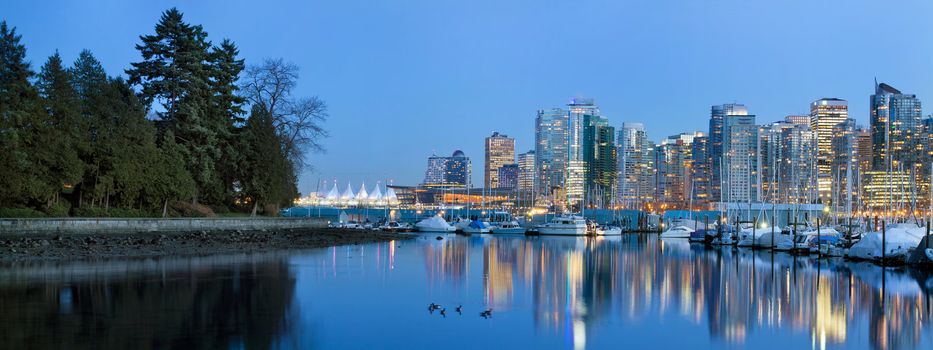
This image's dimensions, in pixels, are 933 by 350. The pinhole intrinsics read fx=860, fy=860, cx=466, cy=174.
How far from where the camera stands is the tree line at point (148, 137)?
44469mm

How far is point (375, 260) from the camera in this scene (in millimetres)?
47156

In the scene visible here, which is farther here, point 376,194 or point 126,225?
point 376,194

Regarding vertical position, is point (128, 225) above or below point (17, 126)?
below

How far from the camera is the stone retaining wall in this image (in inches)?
1676

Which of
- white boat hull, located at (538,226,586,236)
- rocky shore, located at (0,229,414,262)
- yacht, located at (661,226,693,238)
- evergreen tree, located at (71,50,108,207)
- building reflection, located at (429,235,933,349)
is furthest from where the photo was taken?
white boat hull, located at (538,226,586,236)

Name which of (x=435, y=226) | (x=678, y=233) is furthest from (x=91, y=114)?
(x=678, y=233)

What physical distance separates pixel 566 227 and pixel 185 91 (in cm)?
4713

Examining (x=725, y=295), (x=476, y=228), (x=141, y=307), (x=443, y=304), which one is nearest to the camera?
(x=141, y=307)

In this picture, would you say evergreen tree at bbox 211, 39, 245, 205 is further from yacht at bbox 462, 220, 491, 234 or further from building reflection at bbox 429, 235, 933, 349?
yacht at bbox 462, 220, 491, 234

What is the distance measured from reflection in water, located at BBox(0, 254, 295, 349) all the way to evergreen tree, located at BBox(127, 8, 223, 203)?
2481 centimetres

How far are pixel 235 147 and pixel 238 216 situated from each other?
512cm

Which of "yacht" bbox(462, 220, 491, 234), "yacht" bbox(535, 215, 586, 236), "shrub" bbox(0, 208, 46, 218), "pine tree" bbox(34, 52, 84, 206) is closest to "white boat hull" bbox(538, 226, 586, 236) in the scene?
"yacht" bbox(535, 215, 586, 236)

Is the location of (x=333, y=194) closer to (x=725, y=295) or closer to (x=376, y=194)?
(x=376, y=194)

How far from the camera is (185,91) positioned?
199 ft
